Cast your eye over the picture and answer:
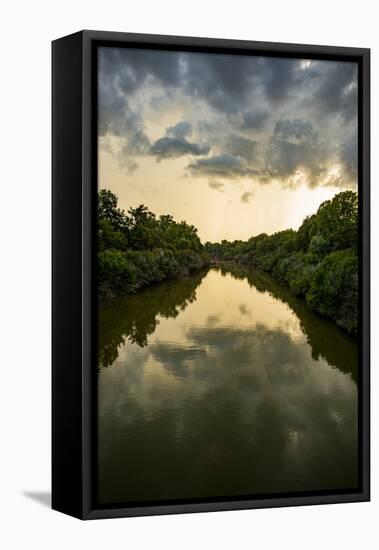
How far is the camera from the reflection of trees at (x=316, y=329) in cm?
791

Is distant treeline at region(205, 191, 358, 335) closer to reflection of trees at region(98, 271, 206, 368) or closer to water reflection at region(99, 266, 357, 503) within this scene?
water reflection at region(99, 266, 357, 503)

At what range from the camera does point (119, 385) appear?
7.43 meters

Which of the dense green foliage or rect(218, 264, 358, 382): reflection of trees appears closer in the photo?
the dense green foliage

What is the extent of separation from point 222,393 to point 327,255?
1.40 metres

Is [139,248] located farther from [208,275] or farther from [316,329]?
[316,329]

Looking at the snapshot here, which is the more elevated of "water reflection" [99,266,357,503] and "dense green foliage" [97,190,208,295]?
"dense green foliage" [97,190,208,295]

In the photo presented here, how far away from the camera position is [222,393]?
25.0 feet

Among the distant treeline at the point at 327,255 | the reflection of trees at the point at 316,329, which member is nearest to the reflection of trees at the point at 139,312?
the reflection of trees at the point at 316,329

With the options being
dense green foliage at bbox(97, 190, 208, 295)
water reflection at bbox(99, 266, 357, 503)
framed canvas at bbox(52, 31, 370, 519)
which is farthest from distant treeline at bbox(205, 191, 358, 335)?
dense green foliage at bbox(97, 190, 208, 295)

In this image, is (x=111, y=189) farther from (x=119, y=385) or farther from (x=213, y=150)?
(x=119, y=385)

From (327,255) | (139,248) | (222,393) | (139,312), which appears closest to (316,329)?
(327,255)

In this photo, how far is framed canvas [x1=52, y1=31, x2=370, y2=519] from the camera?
737 cm

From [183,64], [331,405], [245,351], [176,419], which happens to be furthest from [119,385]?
[183,64]

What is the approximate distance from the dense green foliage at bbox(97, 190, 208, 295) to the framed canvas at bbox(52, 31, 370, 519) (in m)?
0.01
